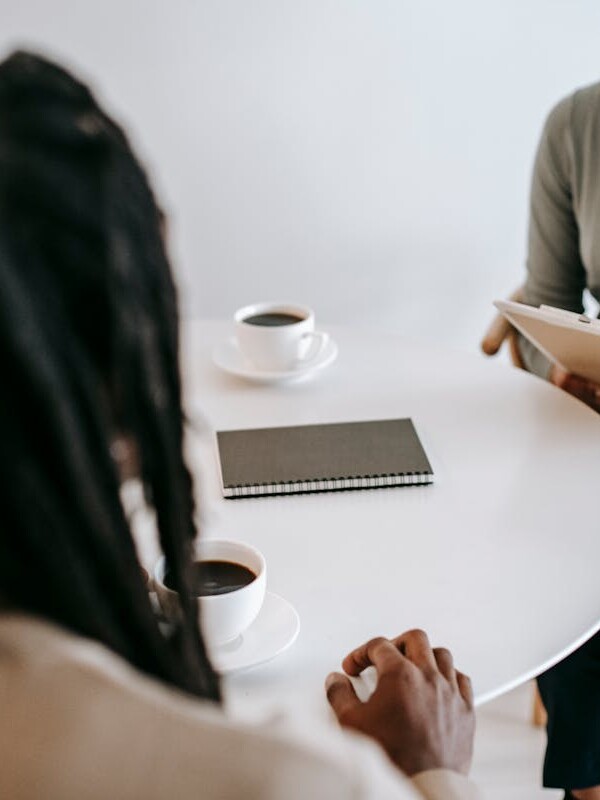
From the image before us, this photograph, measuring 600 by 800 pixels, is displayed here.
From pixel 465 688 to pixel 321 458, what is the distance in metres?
0.37

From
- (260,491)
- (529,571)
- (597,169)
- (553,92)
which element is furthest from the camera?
(553,92)

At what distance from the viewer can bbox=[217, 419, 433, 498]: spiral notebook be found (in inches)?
40.9

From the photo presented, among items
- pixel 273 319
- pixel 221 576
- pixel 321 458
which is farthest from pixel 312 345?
pixel 221 576

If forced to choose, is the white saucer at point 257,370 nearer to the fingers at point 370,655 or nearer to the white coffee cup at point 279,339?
the white coffee cup at point 279,339

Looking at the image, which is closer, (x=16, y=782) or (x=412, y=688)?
(x=16, y=782)

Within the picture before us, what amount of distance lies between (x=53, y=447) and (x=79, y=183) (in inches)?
4.6

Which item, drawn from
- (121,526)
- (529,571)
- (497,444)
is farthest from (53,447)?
(497,444)

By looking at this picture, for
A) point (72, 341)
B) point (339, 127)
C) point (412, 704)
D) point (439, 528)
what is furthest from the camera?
point (339, 127)

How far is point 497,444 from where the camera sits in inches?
44.8

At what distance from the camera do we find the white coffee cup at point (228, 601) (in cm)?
78

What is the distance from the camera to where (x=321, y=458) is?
1.08 m

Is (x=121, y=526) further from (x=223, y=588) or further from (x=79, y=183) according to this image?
(x=223, y=588)

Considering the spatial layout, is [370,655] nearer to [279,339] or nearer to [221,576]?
[221,576]

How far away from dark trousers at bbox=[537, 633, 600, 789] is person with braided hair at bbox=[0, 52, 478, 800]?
82 cm
